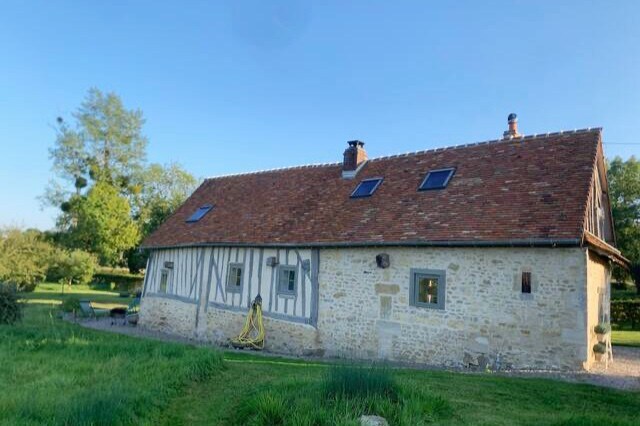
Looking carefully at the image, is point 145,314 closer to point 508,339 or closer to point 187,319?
point 187,319

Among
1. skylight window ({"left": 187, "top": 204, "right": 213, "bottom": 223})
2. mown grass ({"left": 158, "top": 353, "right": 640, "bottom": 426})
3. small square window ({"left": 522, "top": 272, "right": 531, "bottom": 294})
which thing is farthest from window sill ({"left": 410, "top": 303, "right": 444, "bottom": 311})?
skylight window ({"left": 187, "top": 204, "right": 213, "bottom": 223})

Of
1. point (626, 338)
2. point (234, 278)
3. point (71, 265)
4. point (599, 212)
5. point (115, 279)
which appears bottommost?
point (626, 338)

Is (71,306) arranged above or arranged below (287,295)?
below

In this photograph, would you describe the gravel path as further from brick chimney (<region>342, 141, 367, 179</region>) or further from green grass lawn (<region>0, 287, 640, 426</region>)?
brick chimney (<region>342, 141, 367, 179</region>)

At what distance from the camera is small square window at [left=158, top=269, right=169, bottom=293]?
15623 mm

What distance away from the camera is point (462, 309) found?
9.12m

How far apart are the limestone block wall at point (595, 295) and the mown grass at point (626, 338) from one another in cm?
346

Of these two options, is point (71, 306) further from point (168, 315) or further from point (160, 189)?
point (160, 189)

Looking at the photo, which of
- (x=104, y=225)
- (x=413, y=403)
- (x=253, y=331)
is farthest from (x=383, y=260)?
(x=104, y=225)

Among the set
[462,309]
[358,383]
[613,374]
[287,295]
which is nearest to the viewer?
[358,383]

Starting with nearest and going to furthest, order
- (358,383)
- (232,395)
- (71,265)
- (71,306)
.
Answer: (358,383) < (232,395) < (71,306) < (71,265)

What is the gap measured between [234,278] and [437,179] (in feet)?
21.3

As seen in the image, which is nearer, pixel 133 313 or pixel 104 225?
pixel 133 313

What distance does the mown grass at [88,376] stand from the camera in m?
5.06
